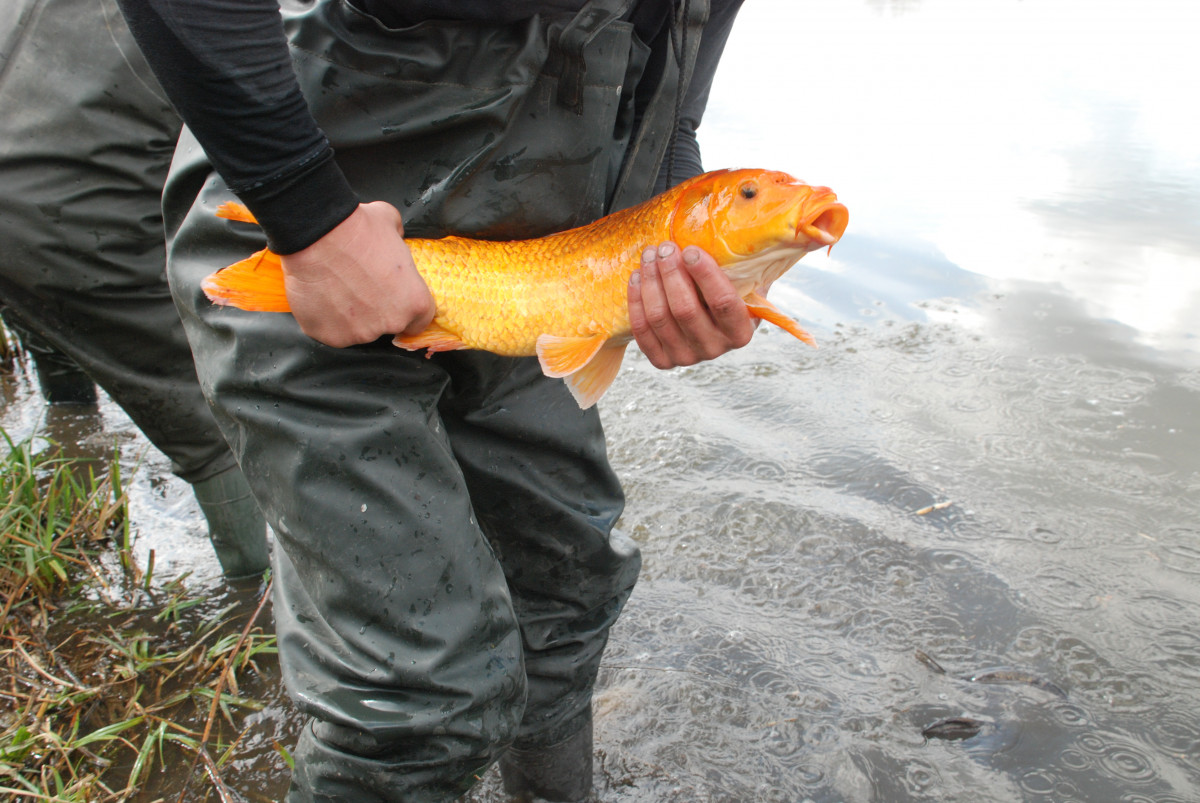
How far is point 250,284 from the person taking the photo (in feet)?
4.49

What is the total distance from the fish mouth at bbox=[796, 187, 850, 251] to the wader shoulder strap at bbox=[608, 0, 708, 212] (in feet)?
1.55

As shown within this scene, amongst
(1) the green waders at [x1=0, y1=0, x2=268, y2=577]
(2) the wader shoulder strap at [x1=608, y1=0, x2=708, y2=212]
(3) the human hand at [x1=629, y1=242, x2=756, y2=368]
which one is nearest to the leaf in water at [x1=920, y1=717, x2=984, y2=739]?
(3) the human hand at [x1=629, y1=242, x2=756, y2=368]

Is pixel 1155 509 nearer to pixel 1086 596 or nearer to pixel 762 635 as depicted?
pixel 1086 596

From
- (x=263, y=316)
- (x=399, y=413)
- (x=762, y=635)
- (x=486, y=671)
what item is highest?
(x=263, y=316)

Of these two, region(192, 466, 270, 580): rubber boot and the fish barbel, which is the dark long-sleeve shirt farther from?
region(192, 466, 270, 580): rubber boot

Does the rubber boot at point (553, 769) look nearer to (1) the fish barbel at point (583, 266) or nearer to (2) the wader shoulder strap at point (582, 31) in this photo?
(1) the fish barbel at point (583, 266)

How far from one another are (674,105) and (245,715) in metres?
1.99

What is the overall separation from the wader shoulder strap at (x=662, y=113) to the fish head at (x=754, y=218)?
1.10 feet

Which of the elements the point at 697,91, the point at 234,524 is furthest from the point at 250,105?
the point at 234,524

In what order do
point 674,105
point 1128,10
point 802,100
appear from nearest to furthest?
1. point 674,105
2. point 802,100
3. point 1128,10

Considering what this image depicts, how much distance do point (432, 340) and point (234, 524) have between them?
1.63 meters

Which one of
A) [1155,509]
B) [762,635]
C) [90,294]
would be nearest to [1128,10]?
[1155,509]

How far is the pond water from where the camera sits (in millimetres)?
2211

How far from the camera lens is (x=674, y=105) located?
1736 millimetres
